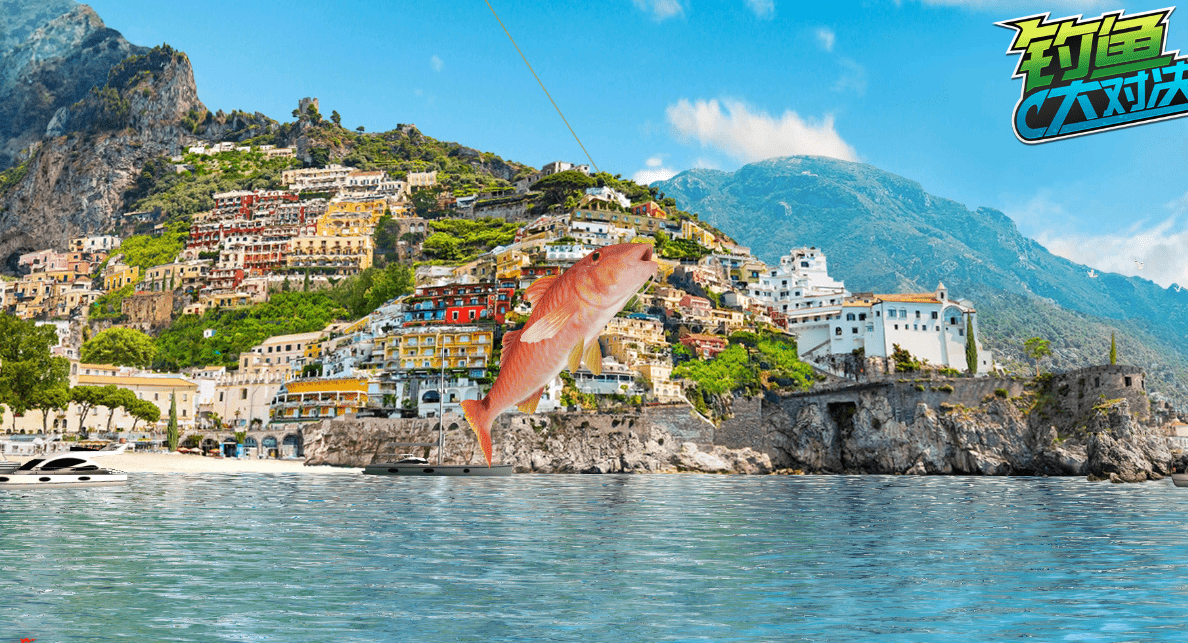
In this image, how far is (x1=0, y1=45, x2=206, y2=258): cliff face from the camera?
397ft

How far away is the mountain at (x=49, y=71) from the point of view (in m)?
157

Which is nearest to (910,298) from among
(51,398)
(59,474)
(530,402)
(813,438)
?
(813,438)

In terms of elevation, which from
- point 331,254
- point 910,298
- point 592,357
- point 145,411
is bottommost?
point 592,357

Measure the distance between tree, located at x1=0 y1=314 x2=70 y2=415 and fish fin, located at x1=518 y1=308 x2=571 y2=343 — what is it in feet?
146

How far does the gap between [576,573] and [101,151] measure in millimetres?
133069

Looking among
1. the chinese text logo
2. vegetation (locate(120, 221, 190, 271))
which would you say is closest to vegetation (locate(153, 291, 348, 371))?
vegetation (locate(120, 221, 190, 271))

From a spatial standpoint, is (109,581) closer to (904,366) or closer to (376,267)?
(904,366)

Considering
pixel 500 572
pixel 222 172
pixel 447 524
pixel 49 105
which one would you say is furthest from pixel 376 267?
pixel 49 105

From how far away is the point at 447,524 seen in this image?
17.9m

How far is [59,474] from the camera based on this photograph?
90.9 ft

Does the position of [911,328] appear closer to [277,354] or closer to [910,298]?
[910,298]

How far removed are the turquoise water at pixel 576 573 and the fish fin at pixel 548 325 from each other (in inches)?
120

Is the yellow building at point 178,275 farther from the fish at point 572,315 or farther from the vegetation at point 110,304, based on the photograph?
the fish at point 572,315

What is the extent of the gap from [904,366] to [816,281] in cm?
3338
